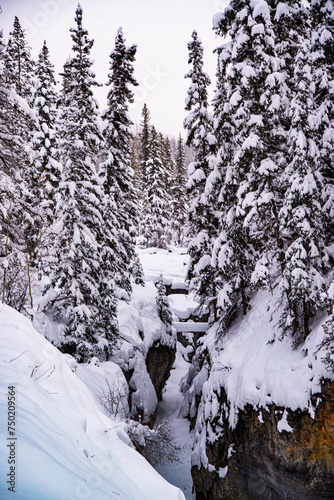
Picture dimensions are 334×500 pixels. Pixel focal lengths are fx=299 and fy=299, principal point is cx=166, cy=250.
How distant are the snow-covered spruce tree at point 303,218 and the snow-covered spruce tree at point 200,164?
21.3ft

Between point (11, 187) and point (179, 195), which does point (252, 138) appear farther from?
point (179, 195)

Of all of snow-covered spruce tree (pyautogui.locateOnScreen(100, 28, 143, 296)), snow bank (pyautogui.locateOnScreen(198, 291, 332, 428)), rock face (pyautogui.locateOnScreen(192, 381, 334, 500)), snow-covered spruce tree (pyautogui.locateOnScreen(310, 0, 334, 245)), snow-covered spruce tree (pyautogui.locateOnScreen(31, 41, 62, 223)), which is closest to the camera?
rock face (pyautogui.locateOnScreen(192, 381, 334, 500))

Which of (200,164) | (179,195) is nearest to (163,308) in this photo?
(200,164)

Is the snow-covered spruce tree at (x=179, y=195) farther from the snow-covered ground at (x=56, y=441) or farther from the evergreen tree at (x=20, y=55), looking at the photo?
the snow-covered ground at (x=56, y=441)

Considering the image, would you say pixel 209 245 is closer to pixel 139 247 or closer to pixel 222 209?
pixel 222 209

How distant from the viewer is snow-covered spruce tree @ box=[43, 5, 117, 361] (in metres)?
13.7

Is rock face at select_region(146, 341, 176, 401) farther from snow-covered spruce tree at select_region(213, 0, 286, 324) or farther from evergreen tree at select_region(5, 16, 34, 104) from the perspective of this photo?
evergreen tree at select_region(5, 16, 34, 104)

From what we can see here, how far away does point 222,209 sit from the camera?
15133mm

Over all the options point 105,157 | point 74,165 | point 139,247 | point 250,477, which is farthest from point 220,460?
point 139,247

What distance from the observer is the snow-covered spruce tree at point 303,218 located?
914 centimetres

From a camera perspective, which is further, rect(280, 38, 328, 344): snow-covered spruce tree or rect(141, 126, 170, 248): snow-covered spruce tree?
rect(141, 126, 170, 248): snow-covered spruce tree

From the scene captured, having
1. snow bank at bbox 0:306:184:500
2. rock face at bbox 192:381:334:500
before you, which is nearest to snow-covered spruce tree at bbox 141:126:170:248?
rock face at bbox 192:381:334:500

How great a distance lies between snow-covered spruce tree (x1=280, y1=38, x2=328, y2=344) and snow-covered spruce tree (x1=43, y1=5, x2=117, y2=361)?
8667mm

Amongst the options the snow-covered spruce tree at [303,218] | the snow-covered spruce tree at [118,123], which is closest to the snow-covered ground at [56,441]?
the snow-covered spruce tree at [303,218]
